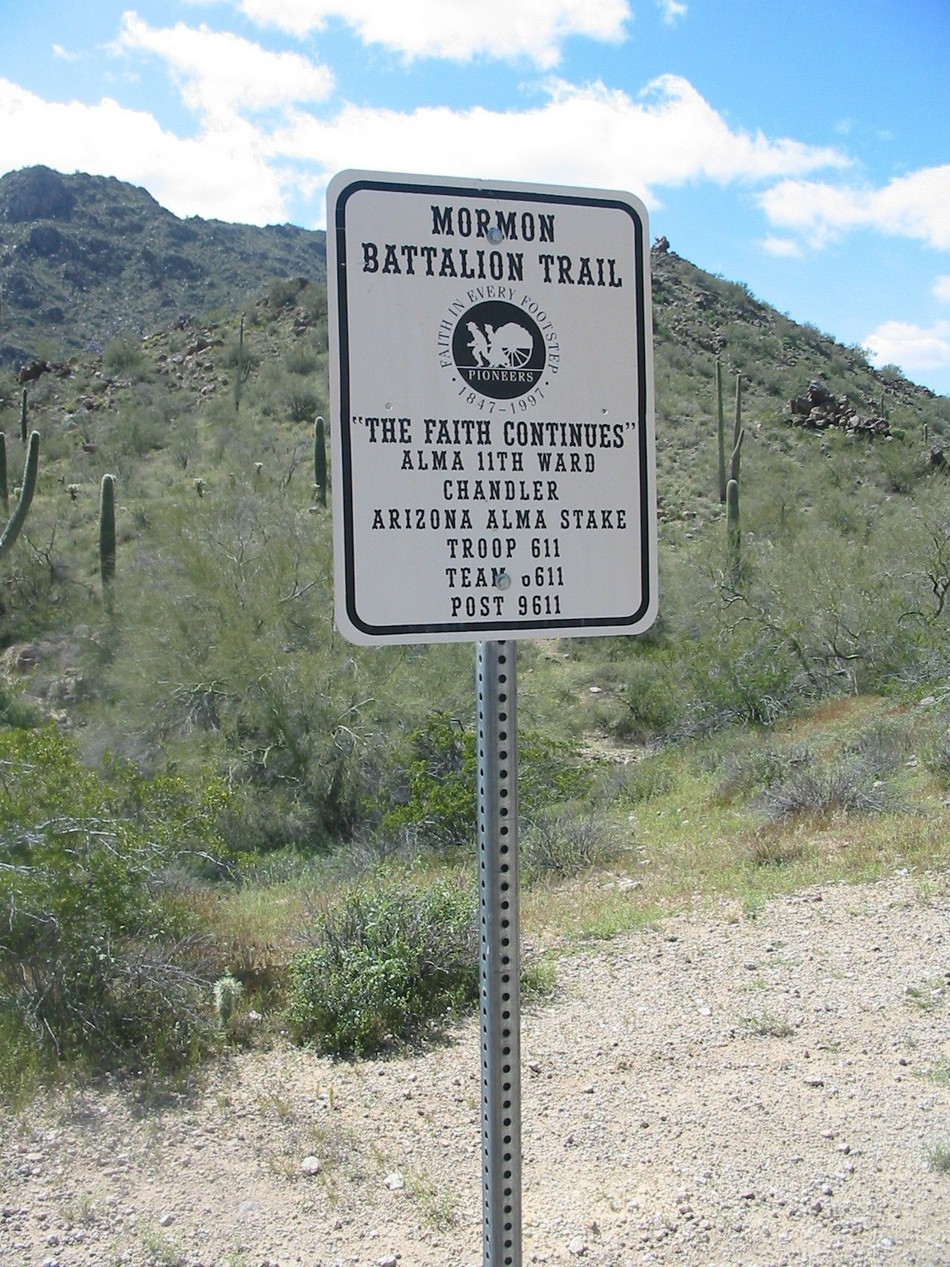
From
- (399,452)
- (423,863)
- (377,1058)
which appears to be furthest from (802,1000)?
(423,863)

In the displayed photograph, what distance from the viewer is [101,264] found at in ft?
189

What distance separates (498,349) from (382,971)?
3653 millimetres

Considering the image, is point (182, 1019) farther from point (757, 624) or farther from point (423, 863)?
point (757, 624)

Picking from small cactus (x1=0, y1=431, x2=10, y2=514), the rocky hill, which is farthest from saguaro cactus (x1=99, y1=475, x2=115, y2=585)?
the rocky hill

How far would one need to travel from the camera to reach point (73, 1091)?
4.17 metres

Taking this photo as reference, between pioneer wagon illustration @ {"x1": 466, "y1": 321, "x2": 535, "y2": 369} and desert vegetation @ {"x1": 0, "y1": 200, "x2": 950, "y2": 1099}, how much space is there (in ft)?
11.5

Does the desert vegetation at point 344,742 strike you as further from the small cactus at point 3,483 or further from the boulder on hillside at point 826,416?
the boulder on hillside at point 826,416

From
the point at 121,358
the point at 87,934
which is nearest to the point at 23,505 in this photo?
the point at 87,934

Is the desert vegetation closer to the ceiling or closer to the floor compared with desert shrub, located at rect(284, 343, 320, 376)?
closer to the floor

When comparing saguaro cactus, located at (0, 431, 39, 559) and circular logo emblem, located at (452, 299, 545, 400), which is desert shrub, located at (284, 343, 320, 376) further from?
circular logo emblem, located at (452, 299, 545, 400)

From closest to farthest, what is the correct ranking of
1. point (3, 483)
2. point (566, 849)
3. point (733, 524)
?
1. point (566, 849)
2. point (733, 524)
3. point (3, 483)

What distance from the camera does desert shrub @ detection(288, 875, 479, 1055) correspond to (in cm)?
472

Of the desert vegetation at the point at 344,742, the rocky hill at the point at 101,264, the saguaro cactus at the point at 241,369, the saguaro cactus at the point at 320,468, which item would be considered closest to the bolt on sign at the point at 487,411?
the desert vegetation at the point at 344,742

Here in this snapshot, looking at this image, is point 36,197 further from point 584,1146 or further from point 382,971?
point 584,1146
